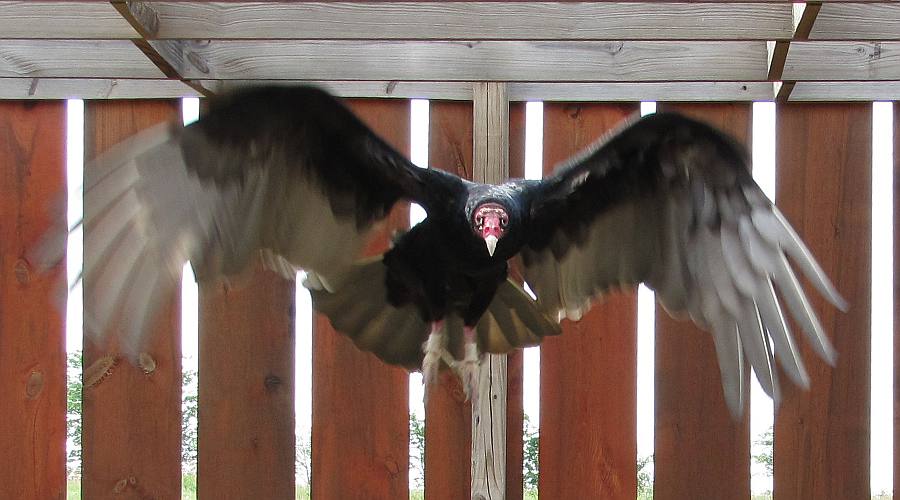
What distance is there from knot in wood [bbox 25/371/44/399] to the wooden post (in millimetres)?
1330

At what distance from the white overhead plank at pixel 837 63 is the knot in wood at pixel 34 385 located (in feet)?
7.79

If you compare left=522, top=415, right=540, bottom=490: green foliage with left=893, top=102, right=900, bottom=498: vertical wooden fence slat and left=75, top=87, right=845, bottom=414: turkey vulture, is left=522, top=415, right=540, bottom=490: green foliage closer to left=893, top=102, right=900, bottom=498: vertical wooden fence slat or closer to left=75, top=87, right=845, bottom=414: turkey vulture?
left=75, top=87, right=845, bottom=414: turkey vulture

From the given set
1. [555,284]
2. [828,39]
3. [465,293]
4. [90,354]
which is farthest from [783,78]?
[90,354]

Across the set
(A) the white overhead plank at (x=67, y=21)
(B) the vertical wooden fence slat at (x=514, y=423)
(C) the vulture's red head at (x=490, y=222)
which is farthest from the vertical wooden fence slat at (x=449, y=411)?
(A) the white overhead plank at (x=67, y=21)

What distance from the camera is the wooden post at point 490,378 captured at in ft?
10.6

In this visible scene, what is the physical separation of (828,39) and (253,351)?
189 cm

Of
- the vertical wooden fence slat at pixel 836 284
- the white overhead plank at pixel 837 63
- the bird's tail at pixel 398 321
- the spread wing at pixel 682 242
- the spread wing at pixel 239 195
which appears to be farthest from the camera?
the vertical wooden fence slat at pixel 836 284

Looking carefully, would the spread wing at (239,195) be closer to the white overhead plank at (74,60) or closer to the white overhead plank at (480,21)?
the white overhead plank at (480,21)

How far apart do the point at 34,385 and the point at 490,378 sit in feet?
4.59

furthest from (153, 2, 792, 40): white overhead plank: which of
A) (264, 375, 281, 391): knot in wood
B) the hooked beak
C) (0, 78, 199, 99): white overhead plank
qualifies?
(264, 375, 281, 391): knot in wood

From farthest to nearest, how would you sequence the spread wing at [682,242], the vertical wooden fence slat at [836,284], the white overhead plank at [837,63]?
the vertical wooden fence slat at [836,284], the white overhead plank at [837,63], the spread wing at [682,242]

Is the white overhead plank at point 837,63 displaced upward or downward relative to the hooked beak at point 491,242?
upward

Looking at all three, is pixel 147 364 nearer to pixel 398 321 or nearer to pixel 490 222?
pixel 398 321

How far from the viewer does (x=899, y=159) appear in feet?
11.0
